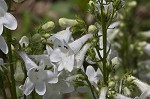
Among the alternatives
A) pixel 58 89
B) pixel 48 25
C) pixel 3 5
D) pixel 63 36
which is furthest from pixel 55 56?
pixel 3 5

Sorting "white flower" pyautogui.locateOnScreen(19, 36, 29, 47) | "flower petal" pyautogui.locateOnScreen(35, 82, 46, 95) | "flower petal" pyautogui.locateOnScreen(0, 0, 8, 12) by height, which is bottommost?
"flower petal" pyautogui.locateOnScreen(35, 82, 46, 95)

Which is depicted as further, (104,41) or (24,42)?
(24,42)

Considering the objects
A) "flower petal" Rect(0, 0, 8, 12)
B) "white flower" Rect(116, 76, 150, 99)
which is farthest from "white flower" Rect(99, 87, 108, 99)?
"flower petal" Rect(0, 0, 8, 12)

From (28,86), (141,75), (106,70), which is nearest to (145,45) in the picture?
(141,75)

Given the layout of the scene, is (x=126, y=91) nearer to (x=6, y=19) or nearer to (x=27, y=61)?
(x=27, y=61)

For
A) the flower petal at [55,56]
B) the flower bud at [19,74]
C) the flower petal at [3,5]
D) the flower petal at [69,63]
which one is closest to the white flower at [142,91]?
the flower petal at [69,63]

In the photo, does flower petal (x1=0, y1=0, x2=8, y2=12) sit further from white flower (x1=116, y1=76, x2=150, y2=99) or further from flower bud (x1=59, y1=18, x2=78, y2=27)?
white flower (x1=116, y1=76, x2=150, y2=99)

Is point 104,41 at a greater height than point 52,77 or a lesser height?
greater
